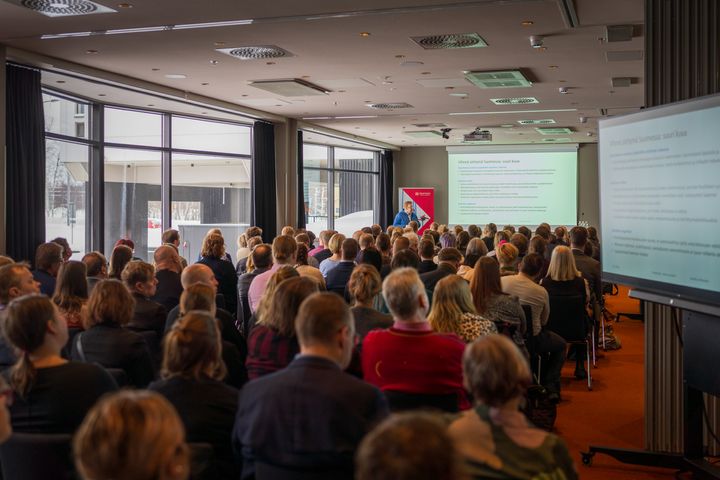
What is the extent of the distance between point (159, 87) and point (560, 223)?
12.0 m

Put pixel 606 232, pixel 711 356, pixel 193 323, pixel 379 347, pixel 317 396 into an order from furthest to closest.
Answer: pixel 606 232 < pixel 711 356 < pixel 379 347 < pixel 193 323 < pixel 317 396

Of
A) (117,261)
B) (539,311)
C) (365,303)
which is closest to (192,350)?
(365,303)

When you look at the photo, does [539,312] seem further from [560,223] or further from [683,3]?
[560,223]

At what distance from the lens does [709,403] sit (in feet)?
14.3

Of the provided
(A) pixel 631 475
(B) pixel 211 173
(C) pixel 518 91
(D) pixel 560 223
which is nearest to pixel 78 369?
(A) pixel 631 475

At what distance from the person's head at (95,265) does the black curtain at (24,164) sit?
3024 millimetres

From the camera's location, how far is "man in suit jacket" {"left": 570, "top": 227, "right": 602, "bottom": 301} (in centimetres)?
772

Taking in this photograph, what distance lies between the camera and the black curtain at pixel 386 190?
20906 mm

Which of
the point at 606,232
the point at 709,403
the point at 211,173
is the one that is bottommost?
the point at 709,403

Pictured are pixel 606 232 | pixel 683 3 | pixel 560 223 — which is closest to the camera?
pixel 683 3

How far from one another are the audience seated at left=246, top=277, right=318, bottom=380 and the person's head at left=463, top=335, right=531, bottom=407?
1208 mm

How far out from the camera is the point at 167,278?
5.56 metres


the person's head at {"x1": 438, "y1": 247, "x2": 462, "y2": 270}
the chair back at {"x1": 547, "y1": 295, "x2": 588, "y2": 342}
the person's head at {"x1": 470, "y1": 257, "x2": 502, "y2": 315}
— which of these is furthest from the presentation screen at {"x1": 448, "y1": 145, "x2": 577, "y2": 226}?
the person's head at {"x1": 470, "y1": 257, "x2": 502, "y2": 315}

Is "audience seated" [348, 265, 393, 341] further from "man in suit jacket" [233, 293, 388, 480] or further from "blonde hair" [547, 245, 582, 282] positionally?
"blonde hair" [547, 245, 582, 282]
